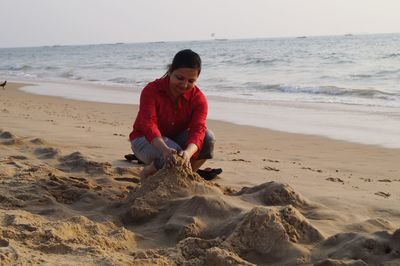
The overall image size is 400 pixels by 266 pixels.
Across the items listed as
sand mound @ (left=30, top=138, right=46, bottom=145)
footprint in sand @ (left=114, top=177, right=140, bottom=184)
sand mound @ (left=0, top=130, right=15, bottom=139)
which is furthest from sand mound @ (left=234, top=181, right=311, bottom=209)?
sand mound @ (left=0, top=130, right=15, bottom=139)

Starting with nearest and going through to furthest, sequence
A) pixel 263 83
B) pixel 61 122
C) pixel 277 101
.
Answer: pixel 61 122, pixel 277 101, pixel 263 83

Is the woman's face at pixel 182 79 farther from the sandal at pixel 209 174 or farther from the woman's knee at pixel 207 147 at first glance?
the sandal at pixel 209 174

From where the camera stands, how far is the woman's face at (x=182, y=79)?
3.38m

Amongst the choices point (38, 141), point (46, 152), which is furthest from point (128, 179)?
point (38, 141)

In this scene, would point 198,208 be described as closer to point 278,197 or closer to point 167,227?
point 167,227

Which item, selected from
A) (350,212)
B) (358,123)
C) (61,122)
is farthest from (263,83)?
(350,212)

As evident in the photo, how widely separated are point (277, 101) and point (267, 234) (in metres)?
8.89

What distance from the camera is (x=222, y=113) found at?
9.27 meters

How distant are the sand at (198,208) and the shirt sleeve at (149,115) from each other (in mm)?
368

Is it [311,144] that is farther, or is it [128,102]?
[128,102]

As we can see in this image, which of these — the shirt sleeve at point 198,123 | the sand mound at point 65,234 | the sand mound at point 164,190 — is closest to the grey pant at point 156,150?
the shirt sleeve at point 198,123

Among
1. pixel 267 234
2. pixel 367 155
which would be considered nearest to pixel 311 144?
pixel 367 155

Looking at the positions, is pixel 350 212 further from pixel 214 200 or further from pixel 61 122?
pixel 61 122

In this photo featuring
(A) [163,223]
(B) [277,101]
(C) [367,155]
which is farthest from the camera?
(B) [277,101]
